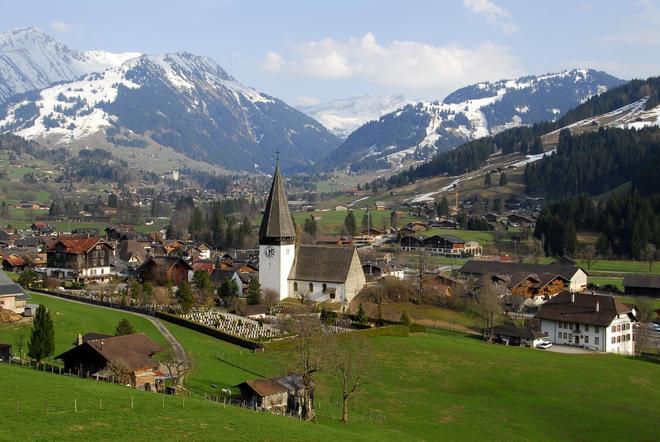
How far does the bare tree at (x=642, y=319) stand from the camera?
65.3 meters

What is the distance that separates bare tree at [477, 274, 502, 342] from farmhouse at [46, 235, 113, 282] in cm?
4315

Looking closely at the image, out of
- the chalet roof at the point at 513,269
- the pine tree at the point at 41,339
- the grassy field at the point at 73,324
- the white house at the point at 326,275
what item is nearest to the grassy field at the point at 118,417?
the pine tree at the point at 41,339

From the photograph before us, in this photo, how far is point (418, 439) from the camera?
107ft

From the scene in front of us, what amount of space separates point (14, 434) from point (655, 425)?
31794mm

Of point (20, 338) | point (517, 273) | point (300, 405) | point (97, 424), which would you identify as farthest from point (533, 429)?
point (517, 273)

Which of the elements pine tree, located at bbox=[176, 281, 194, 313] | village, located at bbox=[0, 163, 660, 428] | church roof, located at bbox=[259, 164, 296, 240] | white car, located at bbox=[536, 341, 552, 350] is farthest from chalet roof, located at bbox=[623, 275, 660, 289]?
pine tree, located at bbox=[176, 281, 194, 313]

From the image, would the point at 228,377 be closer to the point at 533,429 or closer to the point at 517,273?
the point at 533,429

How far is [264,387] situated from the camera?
35.3 meters

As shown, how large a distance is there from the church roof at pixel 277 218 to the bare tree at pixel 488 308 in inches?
756

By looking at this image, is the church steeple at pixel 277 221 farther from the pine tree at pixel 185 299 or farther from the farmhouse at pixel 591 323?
the farmhouse at pixel 591 323

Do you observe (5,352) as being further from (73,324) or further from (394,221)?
(394,221)

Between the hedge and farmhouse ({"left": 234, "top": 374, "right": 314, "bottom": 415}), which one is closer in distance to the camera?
farmhouse ({"left": 234, "top": 374, "right": 314, "bottom": 415})

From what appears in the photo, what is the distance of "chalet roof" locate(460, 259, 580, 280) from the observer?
92075 millimetres

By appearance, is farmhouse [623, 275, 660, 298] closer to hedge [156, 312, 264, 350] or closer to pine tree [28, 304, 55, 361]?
hedge [156, 312, 264, 350]
